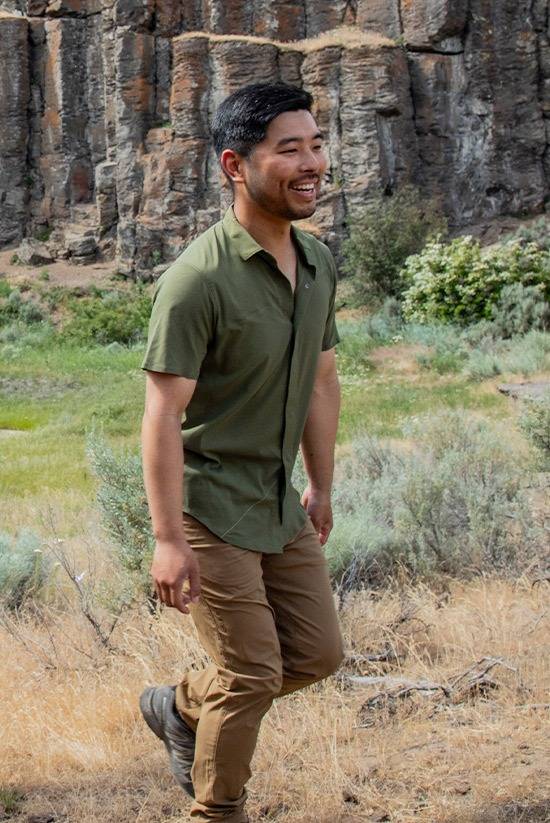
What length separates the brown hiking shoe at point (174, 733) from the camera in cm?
334

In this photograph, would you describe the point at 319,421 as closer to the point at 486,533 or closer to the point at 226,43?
the point at 486,533

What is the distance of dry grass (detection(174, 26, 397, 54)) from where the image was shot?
2908 centimetres

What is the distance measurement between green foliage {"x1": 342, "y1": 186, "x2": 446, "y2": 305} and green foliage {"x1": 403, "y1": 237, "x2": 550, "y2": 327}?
3084 millimetres

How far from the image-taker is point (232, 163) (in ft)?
10.5

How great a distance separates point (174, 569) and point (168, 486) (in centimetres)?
22

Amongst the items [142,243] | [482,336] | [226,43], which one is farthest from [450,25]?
[482,336]

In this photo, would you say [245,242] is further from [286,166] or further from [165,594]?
[165,594]

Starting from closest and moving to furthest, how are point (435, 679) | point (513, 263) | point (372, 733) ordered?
point (372, 733)
point (435, 679)
point (513, 263)

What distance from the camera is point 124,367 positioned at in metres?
21.5

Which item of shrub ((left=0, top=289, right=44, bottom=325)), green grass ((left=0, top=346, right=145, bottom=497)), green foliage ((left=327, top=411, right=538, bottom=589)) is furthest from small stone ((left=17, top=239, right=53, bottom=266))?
green foliage ((left=327, top=411, right=538, bottom=589))

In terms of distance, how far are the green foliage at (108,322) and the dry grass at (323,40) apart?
7679 millimetres

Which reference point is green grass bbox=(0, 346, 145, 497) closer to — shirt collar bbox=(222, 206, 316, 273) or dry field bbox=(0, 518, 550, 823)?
dry field bbox=(0, 518, 550, 823)

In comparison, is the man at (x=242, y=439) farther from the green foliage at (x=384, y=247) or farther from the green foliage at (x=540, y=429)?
the green foliage at (x=384, y=247)

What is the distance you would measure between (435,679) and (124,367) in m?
17.6
